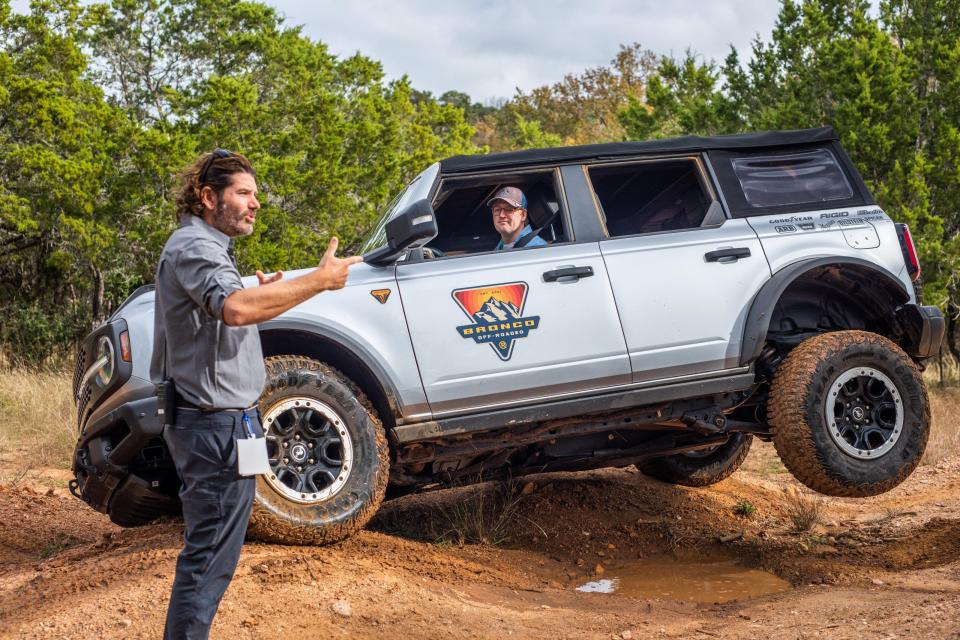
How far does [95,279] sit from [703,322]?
11804 mm

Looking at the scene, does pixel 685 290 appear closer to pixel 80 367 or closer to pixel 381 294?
pixel 381 294

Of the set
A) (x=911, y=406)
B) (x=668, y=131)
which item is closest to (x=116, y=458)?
(x=911, y=406)

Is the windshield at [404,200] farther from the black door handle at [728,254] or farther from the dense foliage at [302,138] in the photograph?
the dense foliage at [302,138]

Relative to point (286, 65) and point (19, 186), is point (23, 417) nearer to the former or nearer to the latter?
point (19, 186)

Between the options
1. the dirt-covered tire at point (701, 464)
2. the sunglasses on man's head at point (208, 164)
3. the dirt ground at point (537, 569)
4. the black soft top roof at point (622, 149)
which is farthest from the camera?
the dirt-covered tire at point (701, 464)

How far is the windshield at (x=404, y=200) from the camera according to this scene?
5.34 m

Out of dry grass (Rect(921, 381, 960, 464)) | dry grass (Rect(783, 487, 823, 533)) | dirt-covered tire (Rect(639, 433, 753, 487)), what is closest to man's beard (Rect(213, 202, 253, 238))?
dry grass (Rect(783, 487, 823, 533))

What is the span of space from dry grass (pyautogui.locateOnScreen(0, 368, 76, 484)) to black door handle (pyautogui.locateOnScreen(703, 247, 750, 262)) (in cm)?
595

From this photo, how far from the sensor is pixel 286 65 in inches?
709

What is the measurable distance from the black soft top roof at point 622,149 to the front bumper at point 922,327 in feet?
3.96

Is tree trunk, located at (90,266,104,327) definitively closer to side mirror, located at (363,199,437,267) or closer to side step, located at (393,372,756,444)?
side step, located at (393,372,756,444)

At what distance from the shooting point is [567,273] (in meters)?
5.27

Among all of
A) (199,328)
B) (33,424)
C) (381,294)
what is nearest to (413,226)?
(381,294)

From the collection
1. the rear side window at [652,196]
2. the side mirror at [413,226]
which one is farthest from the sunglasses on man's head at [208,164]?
the rear side window at [652,196]
